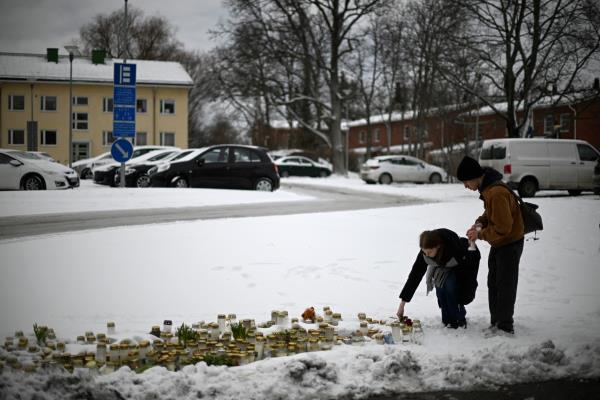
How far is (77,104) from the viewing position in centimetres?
5541

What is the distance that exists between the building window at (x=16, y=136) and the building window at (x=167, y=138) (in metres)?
11.0

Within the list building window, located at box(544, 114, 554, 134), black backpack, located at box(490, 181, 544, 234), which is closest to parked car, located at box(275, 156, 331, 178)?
building window, located at box(544, 114, 554, 134)

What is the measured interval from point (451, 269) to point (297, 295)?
7.29ft

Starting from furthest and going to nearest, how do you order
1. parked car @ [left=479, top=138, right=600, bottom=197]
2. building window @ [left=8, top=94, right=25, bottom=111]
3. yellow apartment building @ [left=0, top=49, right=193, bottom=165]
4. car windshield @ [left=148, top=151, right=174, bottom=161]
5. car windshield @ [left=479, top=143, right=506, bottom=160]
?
building window @ [left=8, top=94, right=25, bottom=111] → yellow apartment building @ [left=0, top=49, right=193, bottom=165] → car windshield @ [left=148, top=151, right=174, bottom=161] → car windshield @ [left=479, top=143, right=506, bottom=160] → parked car @ [left=479, top=138, right=600, bottom=197]

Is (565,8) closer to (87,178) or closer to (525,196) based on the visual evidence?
(525,196)

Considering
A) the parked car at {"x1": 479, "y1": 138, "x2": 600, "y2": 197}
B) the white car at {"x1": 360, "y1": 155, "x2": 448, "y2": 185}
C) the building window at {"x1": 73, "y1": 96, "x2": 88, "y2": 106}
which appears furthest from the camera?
the building window at {"x1": 73, "y1": 96, "x2": 88, "y2": 106}

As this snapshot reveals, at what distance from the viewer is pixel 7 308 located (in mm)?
6828

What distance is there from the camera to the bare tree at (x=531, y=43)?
27203mm

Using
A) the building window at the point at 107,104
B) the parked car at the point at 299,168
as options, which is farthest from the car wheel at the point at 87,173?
the building window at the point at 107,104

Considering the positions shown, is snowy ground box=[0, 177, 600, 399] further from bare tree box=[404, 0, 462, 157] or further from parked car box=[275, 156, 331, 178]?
parked car box=[275, 156, 331, 178]

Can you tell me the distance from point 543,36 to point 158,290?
80.6 ft

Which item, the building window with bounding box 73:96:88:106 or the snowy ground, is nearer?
the snowy ground

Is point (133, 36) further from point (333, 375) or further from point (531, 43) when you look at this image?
point (333, 375)

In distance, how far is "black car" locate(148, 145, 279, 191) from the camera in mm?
21500
